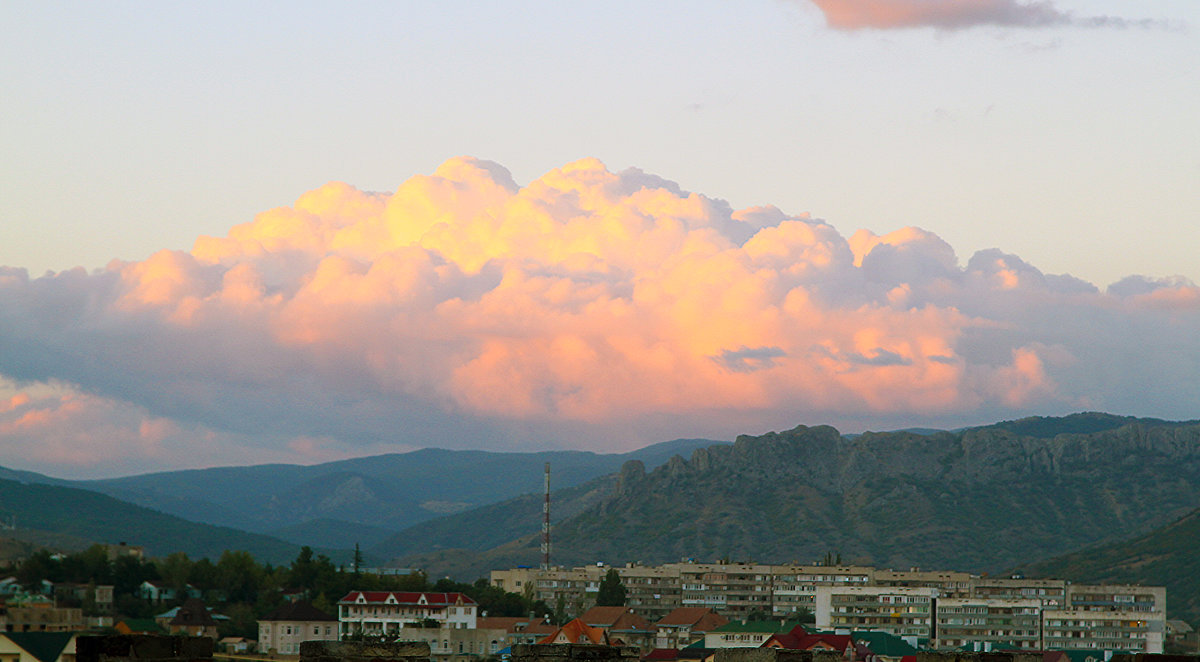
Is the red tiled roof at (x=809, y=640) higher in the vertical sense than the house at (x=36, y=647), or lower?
lower

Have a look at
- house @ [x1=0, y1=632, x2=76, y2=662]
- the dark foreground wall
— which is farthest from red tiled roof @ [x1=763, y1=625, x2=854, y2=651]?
the dark foreground wall

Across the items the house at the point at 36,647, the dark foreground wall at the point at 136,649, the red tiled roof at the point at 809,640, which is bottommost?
the red tiled roof at the point at 809,640

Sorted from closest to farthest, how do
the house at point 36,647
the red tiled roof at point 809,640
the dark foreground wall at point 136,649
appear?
the dark foreground wall at point 136,649 < the house at point 36,647 < the red tiled roof at point 809,640

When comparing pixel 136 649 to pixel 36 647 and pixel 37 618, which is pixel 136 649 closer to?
pixel 36 647

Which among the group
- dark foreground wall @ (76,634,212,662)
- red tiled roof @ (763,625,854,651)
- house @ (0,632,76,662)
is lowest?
red tiled roof @ (763,625,854,651)

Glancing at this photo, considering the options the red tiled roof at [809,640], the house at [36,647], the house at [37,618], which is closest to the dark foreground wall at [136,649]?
the house at [36,647]

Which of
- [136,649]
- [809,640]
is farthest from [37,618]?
[136,649]

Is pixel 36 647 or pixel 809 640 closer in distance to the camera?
pixel 36 647

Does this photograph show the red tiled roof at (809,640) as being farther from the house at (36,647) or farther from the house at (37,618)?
the house at (36,647)

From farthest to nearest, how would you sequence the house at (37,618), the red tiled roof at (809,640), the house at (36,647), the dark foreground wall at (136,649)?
the red tiled roof at (809,640)
the house at (37,618)
the house at (36,647)
the dark foreground wall at (136,649)

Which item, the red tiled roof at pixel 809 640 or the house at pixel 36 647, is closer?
the house at pixel 36 647

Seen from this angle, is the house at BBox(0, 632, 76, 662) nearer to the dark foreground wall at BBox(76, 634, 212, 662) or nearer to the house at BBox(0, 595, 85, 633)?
the house at BBox(0, 595, 85, 633)

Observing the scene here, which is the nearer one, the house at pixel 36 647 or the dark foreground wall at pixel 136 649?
the dark foreground wall at pixel 136 649

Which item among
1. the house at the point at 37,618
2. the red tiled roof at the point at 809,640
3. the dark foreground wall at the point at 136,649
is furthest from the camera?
the red tiled roof at the point at 809,640
